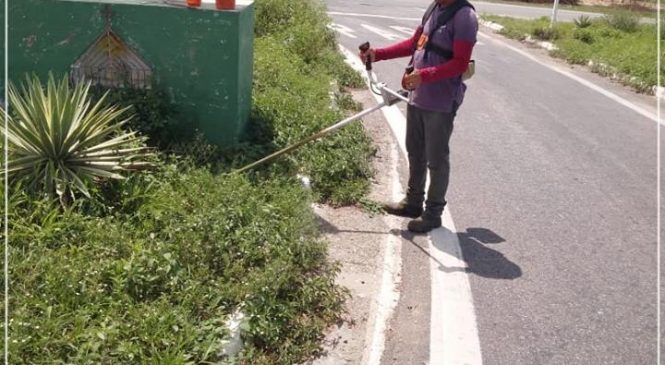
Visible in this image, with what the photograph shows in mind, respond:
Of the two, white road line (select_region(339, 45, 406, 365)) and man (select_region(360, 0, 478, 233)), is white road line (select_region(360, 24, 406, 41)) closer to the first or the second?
man (select_region(360, 0, 478, 233))

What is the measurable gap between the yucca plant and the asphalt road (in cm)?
208

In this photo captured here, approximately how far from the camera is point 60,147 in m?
4.64

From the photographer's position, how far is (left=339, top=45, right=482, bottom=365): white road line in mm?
3887

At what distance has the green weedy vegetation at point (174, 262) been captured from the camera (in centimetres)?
343

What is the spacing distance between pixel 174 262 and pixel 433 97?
2.22 metres

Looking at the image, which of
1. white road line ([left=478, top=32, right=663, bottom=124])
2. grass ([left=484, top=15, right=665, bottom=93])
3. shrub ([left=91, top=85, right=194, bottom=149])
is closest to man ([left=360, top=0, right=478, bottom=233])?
shrub ([left=91, top=85, right=194, bottom=149])

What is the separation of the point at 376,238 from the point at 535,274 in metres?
1.11

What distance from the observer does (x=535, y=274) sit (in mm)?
4871

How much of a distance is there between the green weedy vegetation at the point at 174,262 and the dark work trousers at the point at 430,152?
52cm

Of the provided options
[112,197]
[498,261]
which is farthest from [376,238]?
[112,197]

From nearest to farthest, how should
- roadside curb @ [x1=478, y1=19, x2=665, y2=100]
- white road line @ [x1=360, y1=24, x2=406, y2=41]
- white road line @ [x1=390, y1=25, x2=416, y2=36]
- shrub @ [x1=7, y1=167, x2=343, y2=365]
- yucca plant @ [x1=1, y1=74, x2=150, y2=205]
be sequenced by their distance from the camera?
shrub @ [x1=7, y1=167, x2=343, y2=365] < yucca plant @ [x1=1, y1=74, x2=150, y2=205] < roadside curb @ [x1=478, y1=19, x2=665, y2=100] < white road line @ [x1=360, y1=24, x2=406, y2=41] < white road line @ [x1=390, y1=25, x2=416, y2=36]

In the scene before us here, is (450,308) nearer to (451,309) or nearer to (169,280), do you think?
(451,309)

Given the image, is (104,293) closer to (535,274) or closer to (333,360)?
(333,360)

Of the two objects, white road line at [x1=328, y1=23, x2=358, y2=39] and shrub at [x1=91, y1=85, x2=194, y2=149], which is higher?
white road line at [x1=328, y1=23, x2=358, y2=39]
